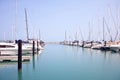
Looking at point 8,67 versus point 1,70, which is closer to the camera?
point 1,70

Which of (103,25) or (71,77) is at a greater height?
(103,25)

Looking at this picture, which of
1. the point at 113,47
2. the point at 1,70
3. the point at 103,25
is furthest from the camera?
the point at 103,25

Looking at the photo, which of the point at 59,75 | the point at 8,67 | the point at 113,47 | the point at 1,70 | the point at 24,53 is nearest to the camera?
the point at 59,75

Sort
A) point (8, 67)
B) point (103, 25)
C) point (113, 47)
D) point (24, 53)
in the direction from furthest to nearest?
point (103, 25) → point (113, 47) → point (24, 53) → point (8, 67)

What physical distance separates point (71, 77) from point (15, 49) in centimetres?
1722

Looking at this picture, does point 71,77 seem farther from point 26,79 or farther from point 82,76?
point 26,79

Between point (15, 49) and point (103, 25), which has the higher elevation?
point (103, 25)

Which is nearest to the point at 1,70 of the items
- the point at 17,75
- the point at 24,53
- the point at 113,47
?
the point at 17,75

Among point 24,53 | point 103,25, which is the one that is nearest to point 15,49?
point 24,53

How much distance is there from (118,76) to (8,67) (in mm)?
12133

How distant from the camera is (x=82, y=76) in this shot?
21.5m

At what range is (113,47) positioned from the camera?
5422 centimetres

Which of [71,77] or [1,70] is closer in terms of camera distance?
[71,77]

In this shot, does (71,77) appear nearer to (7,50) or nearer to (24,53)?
(7,50)
